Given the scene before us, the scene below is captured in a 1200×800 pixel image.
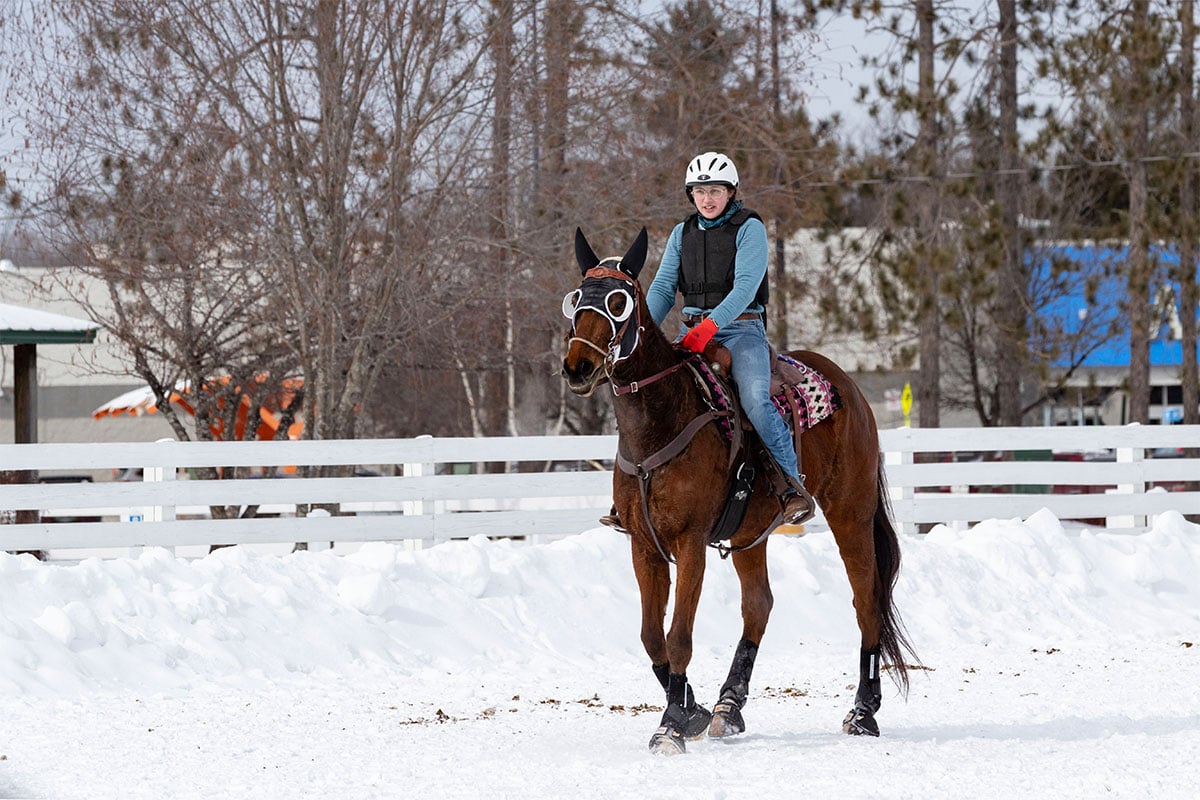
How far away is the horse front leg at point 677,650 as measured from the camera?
22.2ft

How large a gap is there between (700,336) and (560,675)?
339 cm

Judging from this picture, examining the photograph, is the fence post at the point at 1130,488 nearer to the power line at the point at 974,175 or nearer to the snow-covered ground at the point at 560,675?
the snow-covered ground at the point at 560,675

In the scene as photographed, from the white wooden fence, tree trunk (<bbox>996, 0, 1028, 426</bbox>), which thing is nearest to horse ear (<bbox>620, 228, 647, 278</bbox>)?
the white wooden fence

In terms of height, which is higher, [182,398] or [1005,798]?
[182,398]

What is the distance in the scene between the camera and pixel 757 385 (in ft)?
23.6

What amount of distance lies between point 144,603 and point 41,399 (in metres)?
36.4

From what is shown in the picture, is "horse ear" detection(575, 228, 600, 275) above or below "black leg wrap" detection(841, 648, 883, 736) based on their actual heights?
above

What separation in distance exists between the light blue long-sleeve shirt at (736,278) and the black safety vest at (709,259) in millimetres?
34

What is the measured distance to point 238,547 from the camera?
444 inches

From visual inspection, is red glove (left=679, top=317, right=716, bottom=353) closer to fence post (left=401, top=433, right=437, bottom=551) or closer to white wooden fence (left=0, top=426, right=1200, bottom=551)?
white wooden fence (left=0, top=426, right=1200, bottom=551)

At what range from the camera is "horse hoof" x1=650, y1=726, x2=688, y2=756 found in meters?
6.65

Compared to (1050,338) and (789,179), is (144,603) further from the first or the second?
(1050,338)

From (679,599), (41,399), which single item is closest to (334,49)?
(679,599)

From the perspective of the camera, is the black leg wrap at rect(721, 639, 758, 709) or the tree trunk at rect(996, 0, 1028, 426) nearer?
the black leg wrap at rect(721, 639, 758, 709)
